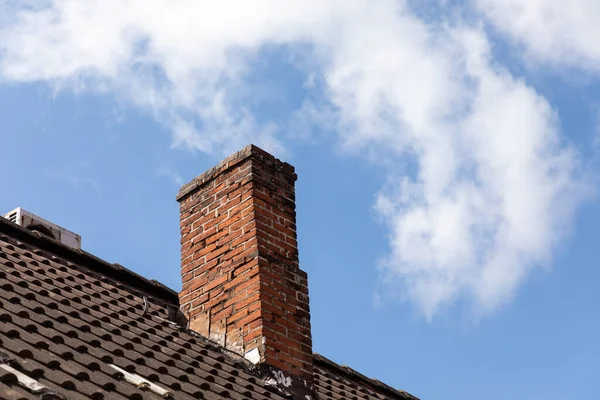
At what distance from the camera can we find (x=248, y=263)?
7.51 m

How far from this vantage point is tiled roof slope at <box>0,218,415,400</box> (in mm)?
4775

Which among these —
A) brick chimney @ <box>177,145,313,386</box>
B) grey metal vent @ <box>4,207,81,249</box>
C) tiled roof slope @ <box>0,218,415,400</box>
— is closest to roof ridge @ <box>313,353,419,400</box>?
tiled roof slope @ <box>0,218,415,400</box>

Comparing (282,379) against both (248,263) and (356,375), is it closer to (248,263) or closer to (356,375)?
(248,263)

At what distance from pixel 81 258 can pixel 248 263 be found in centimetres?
142

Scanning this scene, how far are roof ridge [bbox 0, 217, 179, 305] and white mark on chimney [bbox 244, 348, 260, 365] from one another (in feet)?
4.50

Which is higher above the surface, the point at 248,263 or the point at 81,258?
the point at 81,258

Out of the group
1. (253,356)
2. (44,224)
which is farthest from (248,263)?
(44,224)

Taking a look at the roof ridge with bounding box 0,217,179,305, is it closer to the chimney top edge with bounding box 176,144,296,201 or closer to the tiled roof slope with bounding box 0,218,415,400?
the tiled roof slope with bounding box 0,218,415,400

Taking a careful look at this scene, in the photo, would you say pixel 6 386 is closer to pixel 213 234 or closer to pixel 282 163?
pixel 213 234

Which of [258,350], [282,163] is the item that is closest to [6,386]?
[258,350]

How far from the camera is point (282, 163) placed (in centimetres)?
830

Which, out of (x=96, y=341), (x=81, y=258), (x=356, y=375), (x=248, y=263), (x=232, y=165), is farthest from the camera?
(x=356, y=375)

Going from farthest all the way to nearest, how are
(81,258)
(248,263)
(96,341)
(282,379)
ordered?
(81,258) → (248,263) → (282,379) → (96,341)

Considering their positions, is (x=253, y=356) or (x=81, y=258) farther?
(x=81, y=258)
